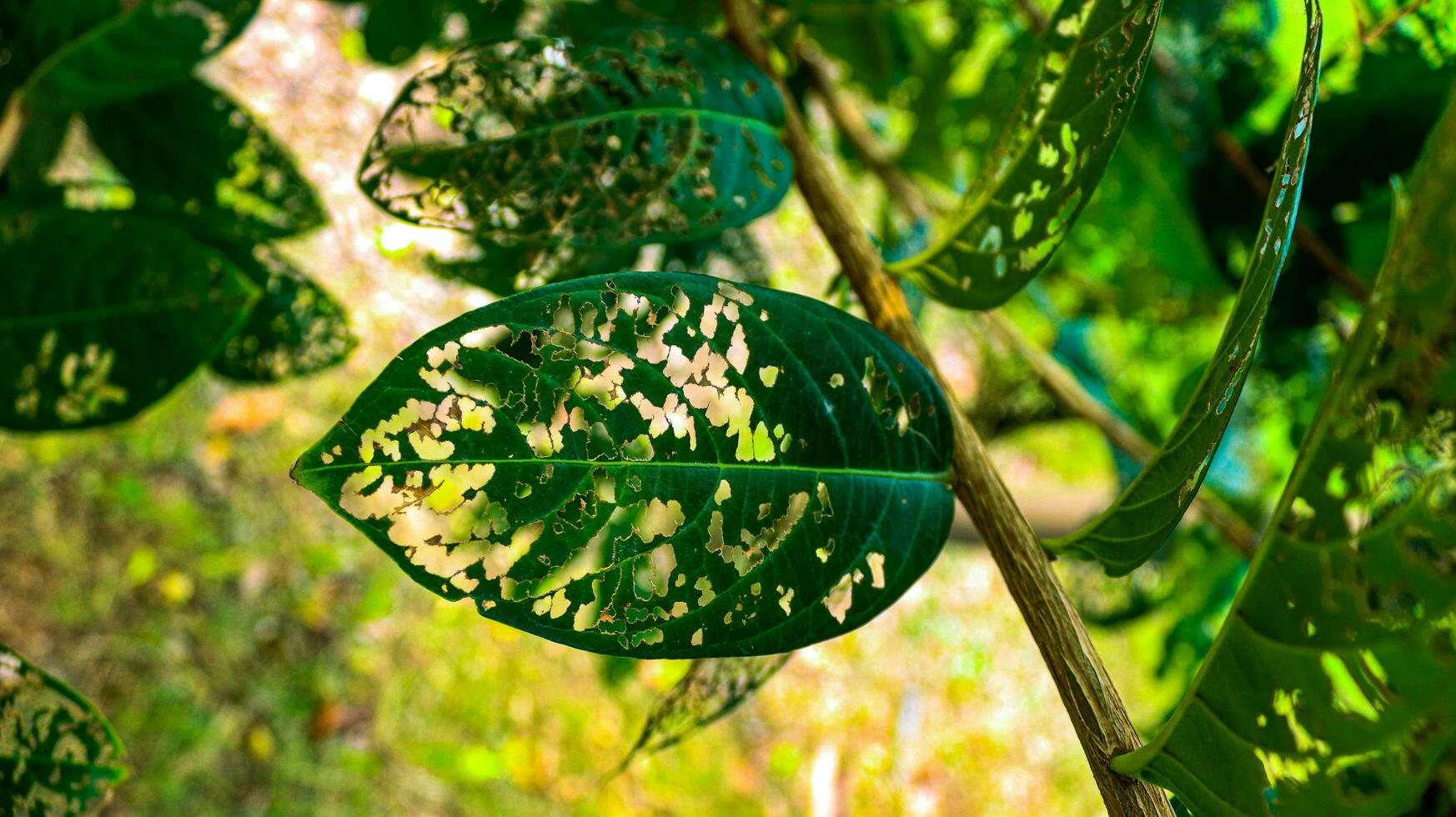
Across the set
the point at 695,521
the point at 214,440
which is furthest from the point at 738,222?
the point at 214,440

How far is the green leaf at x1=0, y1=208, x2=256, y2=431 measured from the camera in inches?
17.7

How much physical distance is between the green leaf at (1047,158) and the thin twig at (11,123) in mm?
455

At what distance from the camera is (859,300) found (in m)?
0.41

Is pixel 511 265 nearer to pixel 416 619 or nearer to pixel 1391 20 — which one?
pixel 1391 20

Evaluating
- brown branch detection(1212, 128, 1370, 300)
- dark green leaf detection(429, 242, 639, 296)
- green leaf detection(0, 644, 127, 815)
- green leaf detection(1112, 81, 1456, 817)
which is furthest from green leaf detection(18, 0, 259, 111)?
brown branch detection(1212, 128, 1370, 300)

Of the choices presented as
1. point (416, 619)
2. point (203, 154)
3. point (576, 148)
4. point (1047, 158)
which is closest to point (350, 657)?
point (416, 619)

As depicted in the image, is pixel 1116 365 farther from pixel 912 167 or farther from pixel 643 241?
pixel 643 241

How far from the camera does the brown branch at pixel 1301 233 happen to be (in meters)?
0.67

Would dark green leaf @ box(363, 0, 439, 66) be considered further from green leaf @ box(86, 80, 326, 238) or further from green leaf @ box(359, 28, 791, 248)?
green leaf @ box(359, 28, 791, 248)

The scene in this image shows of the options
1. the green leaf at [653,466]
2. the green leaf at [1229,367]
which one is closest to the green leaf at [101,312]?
the green leaf at [653,466]

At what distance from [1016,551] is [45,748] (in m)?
0.42

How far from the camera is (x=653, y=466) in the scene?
28 centimetres

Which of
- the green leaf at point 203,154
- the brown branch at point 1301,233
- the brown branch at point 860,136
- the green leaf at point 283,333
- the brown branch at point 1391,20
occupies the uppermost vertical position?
the brown branch at point 1391,20

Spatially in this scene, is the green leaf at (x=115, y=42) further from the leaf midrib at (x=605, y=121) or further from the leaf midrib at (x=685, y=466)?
the leaf midrib at (x=685, y=466)
